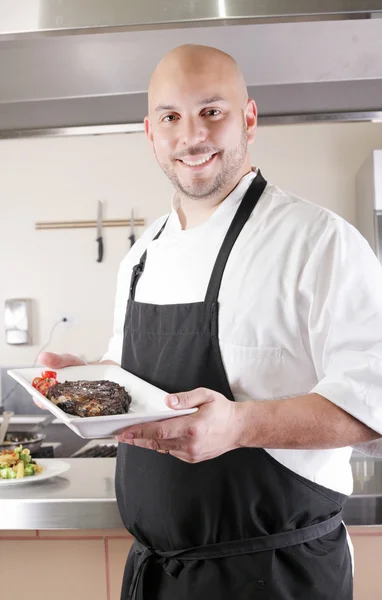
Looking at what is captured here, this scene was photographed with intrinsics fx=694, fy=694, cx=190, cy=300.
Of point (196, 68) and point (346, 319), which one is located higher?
point (196, 68)

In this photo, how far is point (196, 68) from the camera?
1.45 metres

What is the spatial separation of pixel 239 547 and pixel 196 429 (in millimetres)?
427

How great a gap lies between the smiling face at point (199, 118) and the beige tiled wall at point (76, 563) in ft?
3.28

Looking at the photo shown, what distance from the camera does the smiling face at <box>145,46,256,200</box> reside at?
4.75ft

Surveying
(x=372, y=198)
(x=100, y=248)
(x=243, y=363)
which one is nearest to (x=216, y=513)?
(x=243, y=363)

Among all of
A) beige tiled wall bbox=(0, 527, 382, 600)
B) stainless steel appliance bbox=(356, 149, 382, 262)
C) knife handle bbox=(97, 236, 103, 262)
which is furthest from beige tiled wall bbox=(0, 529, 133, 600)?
knife handle bbox=(97, 236, 103, 262)

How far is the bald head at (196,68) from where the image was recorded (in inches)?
57.1

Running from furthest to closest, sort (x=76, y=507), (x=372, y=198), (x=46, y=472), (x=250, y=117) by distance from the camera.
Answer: (x=372, y=198) → (x=46, y=472) → (x=76, y=507) → (x=250, y=117)

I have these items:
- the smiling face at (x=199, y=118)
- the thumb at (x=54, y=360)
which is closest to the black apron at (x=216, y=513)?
the smiling face at (x=199, y=118)

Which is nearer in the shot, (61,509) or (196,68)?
(196,68)

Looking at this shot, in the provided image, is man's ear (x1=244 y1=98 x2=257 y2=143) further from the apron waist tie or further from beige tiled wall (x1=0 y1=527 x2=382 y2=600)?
beige tiled wall (x1=0 y1=527 x2=382 y2=600)

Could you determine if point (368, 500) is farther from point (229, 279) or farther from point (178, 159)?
point (178, 159)

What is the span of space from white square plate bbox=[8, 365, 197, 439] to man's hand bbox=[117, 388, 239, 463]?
0.4 inches

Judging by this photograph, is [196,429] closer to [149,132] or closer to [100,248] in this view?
[149,132]
